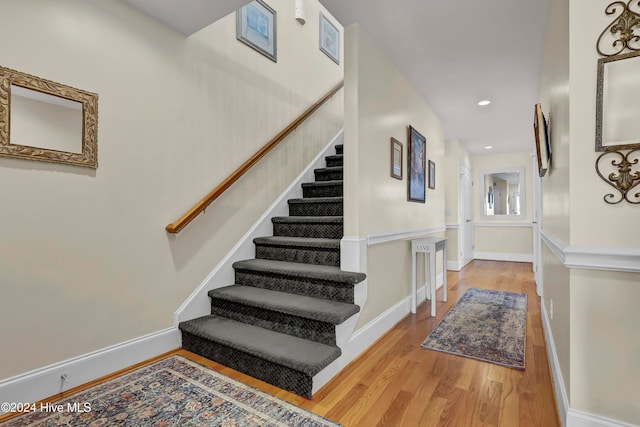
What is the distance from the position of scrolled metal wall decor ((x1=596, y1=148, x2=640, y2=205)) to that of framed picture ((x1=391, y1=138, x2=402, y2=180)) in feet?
5.56

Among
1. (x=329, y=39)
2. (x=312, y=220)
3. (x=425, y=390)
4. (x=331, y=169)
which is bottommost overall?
(x=425, y=390)

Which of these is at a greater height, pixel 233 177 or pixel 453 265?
pixel 233 177

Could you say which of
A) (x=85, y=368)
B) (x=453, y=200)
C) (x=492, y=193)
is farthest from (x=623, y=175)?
(x=492, y=193)

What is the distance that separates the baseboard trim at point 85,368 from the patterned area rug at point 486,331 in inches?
75.7

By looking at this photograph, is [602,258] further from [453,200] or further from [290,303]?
[453,200]

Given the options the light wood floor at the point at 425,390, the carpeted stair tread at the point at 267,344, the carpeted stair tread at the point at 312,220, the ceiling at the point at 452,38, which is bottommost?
the light wood floor at the point at 425,390

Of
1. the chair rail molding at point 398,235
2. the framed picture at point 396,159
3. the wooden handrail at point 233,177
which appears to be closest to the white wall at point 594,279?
the chair rail molding at point 398,235

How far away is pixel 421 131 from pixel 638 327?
9.58ft

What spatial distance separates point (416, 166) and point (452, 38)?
1321mm

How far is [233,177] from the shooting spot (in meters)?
2.53

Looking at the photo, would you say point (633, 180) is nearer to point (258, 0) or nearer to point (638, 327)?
point (638, 327)

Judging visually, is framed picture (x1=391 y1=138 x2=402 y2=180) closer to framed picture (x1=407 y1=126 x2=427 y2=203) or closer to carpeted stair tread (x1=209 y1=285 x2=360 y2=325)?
framed picture (x1=407 y1=126 x2=427 y2=203)

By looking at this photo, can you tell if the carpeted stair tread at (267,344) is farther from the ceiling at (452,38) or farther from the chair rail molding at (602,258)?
the ceiling at (452,38)

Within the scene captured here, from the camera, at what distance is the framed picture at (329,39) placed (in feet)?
13.4
